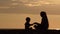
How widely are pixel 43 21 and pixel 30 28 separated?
64cm

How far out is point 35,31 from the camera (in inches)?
545

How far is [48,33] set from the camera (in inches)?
548

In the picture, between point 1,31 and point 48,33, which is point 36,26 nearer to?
point 48,33

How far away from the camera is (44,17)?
14.4 m

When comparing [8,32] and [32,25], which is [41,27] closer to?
[32,25]

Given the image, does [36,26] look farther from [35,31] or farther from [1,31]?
[1,31]

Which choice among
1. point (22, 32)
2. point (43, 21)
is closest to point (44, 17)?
point (43, 21)

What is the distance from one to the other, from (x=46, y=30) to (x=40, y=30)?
32 centimetres

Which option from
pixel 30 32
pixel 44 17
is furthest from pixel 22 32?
pixel 44 17

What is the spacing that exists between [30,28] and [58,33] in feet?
4.28

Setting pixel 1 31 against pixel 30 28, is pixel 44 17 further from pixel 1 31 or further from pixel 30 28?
pixel 1 31

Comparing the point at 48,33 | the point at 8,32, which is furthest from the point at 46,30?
the point at 8,32

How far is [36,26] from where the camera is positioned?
46.4ft

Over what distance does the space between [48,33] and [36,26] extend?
0.61 meters
